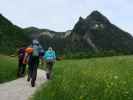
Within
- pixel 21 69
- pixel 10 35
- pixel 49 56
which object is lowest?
pixel 21 69

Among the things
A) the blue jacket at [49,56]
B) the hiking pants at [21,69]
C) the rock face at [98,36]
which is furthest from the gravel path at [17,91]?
the rock face at [98,36]

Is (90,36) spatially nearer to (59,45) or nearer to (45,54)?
(59,45)

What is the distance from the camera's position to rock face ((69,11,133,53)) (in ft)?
313

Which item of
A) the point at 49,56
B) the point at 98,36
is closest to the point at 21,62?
the point at 49,56

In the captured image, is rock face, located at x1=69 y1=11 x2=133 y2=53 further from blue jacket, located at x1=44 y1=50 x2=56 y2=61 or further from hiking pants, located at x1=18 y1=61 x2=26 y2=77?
blue jacket, located at x1=44 y1=50 x2=56 y2=61

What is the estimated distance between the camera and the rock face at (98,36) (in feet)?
313

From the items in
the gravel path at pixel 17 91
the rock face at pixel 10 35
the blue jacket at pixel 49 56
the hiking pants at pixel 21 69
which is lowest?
the gravel path at pixel 17 91

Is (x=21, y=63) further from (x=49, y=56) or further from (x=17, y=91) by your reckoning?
(x=17, y=91)

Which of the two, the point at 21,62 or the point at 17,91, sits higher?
the point at 21,62

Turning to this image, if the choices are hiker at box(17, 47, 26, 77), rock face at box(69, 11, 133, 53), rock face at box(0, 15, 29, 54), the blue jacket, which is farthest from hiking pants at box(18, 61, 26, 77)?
rock face at box(69, 11, 133, 53)

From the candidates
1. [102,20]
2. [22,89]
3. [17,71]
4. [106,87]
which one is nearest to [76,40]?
[102,20]

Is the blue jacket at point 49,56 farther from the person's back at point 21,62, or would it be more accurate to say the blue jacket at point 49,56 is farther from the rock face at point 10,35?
the rock face at point 10,35

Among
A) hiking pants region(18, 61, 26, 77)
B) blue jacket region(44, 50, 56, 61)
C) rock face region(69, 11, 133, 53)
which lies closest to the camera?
blue jacket region(44, 50, 56, 61)

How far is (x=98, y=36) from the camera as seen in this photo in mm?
99188
